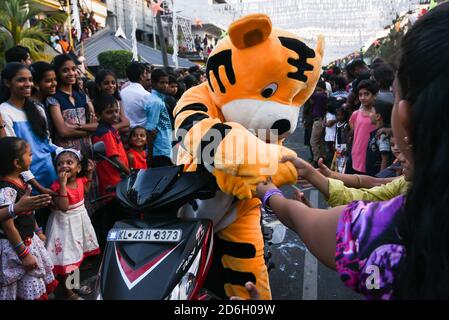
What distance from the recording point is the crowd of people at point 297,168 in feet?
2.66

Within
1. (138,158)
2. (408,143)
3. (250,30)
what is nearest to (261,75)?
(250,30)

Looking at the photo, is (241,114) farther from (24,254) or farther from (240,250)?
(24,254)

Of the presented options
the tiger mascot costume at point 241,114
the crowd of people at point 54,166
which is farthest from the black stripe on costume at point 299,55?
the crowd of people at point 54,166

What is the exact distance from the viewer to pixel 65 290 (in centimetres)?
318

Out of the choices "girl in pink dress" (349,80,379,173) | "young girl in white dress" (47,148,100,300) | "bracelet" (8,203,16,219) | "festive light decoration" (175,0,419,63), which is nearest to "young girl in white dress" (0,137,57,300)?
"bracelet" (8,203,16,219)

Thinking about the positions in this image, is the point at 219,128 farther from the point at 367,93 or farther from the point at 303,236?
the point at 367,93

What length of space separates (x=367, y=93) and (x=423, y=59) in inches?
140

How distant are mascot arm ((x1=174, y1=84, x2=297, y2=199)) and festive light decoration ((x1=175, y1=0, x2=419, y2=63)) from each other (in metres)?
0.95

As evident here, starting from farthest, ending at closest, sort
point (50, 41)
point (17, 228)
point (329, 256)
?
point (50, 41) < point (17, 228) < point (329, 256)

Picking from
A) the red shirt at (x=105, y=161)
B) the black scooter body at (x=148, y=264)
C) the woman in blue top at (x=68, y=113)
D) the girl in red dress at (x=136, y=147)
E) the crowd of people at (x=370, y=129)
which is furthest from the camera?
the girl in red dress at (x=136, y=147)

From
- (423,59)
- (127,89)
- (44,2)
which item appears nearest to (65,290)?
(127,89)

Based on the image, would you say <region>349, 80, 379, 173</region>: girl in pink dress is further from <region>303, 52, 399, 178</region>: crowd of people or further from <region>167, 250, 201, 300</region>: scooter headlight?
<region>167, 250, 201, 300</region>: scooter headlight

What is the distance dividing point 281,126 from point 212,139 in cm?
54

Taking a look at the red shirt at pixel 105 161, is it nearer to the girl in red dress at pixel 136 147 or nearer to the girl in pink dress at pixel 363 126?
the girl in red dress at pixel 136 147
